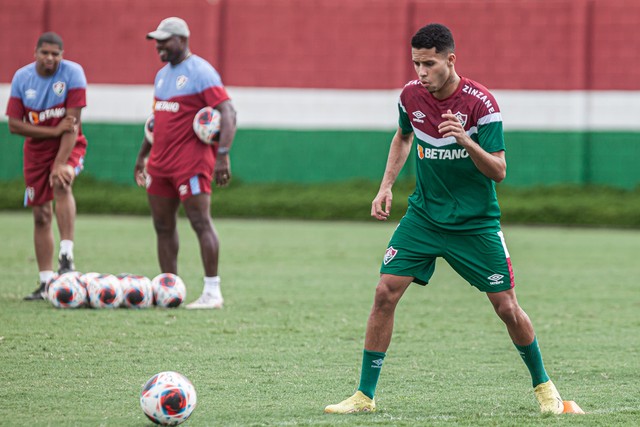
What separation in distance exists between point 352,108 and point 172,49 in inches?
A: 468

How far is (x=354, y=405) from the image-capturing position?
6039mm

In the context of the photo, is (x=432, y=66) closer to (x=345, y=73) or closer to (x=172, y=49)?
(x=172, y=49)

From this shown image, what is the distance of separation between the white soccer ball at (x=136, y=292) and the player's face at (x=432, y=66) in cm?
449

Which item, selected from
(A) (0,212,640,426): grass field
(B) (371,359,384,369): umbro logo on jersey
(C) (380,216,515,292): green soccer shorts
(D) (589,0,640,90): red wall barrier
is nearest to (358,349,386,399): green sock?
(B) (371,359,384,369): umbro logo on jersey

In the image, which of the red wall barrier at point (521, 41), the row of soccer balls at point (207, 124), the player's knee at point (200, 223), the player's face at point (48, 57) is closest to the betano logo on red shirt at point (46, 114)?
the player's face at point (48, 57)

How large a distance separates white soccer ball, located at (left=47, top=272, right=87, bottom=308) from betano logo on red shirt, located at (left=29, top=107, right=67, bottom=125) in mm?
1677

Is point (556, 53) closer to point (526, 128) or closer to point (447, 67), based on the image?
point (526, 128)

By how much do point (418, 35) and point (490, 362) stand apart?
2.75 metres

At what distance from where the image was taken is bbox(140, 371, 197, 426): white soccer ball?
5.46m

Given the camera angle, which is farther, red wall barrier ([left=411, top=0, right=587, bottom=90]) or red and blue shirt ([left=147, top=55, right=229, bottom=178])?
red wall barrier ([left=411, top=0, right=587, bottom=90])

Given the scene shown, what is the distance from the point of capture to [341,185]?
71.1 ft

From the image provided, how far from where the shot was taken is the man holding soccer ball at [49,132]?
1031 cm

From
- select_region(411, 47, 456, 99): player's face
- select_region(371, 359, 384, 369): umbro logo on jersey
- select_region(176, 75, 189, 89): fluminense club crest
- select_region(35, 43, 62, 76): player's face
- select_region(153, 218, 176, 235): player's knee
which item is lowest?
select_region(153, 218, 176, 235): player's knee

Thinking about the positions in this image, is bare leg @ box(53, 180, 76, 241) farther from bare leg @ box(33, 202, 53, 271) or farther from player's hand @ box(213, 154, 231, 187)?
player's hand @ box(213, 154, 231, 187)
